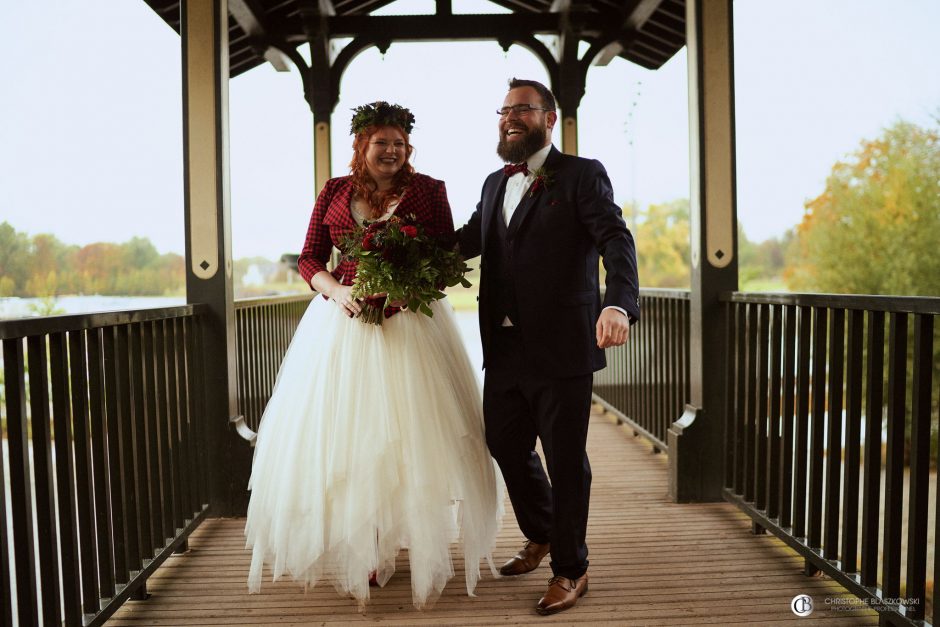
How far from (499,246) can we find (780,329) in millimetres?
1277

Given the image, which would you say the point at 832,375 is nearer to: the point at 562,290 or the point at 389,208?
the point at 562,290

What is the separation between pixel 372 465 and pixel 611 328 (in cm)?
90

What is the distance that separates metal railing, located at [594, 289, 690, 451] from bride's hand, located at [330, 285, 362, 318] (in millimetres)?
2525

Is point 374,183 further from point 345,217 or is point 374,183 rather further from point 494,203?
point 494,203

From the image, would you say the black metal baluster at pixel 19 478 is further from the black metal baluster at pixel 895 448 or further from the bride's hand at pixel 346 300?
the black metal baluster at pixel 895 448

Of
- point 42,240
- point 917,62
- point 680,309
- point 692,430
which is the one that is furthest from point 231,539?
point 917,62

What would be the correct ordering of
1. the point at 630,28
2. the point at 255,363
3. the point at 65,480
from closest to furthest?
the point at 65,480 → the point at 255,363 → the point at 630,28

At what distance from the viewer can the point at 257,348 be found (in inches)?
190

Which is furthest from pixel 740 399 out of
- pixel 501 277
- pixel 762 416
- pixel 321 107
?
pixel 321 107

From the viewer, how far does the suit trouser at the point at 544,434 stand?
244 centimetres

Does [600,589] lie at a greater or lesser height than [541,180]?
lesser

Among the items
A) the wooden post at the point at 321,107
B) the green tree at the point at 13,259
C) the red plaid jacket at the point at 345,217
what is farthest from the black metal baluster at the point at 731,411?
the green tree at the point at 13,259

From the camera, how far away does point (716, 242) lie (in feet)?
12.2

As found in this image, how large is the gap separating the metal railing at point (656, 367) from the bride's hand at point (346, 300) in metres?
2.52
